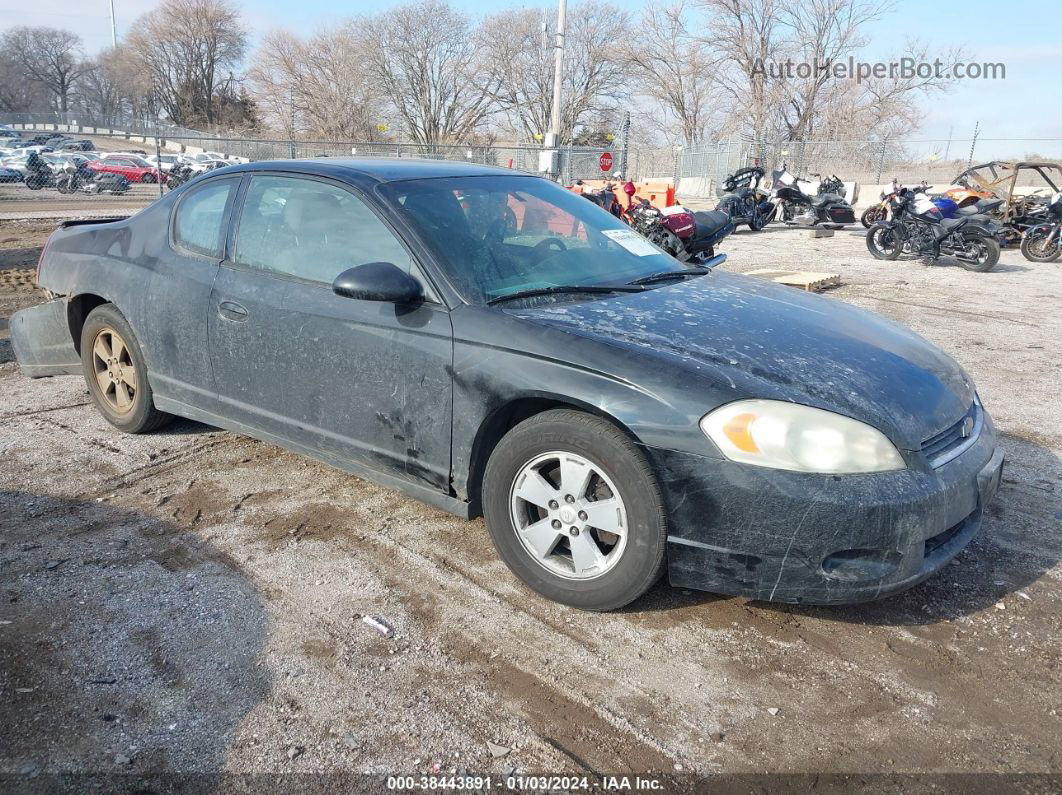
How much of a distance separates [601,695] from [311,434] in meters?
1.78

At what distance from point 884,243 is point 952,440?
12396mm

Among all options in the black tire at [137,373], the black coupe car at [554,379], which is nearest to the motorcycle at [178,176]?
the black tire at [137,373]

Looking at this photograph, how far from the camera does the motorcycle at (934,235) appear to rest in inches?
500

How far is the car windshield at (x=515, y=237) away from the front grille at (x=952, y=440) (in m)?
1.40

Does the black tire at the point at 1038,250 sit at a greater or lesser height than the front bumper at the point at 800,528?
greater

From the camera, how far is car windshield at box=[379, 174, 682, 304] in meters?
3.31

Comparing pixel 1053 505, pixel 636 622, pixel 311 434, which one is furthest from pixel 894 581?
pixel 311 434

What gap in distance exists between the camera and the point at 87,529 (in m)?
3.55

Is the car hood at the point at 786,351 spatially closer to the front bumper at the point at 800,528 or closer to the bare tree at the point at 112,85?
the front bumper at the point at 800,528

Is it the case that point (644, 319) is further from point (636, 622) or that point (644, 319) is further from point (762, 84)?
point (762, 84)

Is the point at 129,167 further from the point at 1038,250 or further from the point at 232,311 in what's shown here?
the point at 232,311

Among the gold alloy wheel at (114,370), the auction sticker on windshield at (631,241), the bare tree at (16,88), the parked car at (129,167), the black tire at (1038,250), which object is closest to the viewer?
the auction sticker on windshield at (631,241)

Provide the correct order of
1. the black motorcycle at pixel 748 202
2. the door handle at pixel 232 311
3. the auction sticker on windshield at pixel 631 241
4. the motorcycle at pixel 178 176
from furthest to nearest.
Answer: the motorcycle at pixel 178 176
the black motorcycle at pixel 748 202
the auction sticker on windshield at pixel 631 241
the door handle at pixel 232 311

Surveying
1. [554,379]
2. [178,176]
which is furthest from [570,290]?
[178,176]
